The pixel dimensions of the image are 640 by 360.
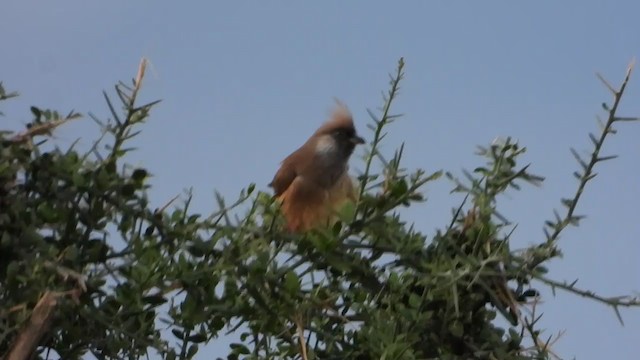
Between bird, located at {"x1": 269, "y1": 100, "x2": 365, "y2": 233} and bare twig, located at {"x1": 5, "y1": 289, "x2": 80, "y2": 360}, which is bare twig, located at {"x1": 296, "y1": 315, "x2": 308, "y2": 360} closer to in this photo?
bare twig, located at {"x1": 5, "y1": 289, "x2": 80, "y2": 360}

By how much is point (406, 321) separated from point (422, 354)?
0.07 meters

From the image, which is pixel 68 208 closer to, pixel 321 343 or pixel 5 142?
pixel 5 142

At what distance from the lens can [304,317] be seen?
6.26ft

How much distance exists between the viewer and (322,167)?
4434 mm

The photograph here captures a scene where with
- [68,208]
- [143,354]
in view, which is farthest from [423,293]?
[68,208]

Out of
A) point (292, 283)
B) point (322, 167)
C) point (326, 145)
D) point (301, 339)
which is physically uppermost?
point (326, 145)

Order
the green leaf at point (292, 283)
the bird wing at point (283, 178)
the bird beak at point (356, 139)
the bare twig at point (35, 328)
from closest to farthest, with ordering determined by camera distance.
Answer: the bare twig at point (35, 328) < the green leaf at point (292, 283) < the bird wing at point (283, 178) < the bird beak at point (356, 139)

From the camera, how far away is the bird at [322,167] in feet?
13.7

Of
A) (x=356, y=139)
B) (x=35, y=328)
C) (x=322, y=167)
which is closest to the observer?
(x=35, y=328)

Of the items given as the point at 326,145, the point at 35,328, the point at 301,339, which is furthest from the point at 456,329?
the point at 326,145

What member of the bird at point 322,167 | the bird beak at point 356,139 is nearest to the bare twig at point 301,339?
the bird at point 322,167

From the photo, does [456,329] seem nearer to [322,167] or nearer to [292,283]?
[292,283]

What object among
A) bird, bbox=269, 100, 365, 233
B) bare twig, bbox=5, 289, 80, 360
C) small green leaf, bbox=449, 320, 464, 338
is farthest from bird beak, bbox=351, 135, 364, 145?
bare twig, bbox=5, 289, 80, 360

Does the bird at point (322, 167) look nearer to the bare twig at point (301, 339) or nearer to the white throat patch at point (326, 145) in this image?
the white throat patch at point (326, 145)
